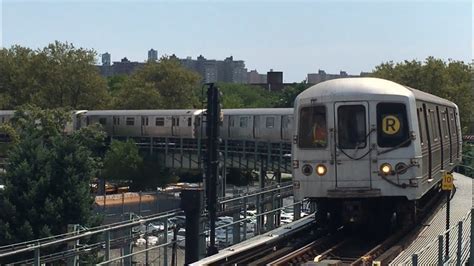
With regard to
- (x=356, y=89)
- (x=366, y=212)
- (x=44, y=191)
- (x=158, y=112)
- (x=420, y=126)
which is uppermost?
(x=356, y=89)

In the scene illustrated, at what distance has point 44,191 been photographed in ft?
86.9

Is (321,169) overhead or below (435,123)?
below

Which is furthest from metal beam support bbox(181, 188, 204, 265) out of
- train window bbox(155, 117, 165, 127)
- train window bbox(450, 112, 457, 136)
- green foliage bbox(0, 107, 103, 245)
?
train window bbox(155, 117, 165, 127)

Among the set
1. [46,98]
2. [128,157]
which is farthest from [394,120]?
[46,98]

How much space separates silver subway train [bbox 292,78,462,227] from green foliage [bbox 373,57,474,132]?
40.9 metres

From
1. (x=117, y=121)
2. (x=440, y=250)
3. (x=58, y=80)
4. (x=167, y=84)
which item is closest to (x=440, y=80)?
(x=117, y=121)

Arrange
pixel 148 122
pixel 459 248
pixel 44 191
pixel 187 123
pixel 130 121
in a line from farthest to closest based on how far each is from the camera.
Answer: pixel 130 121, pixel 148 122, pixel 187 123, pixel 44 191, pixel 459 248

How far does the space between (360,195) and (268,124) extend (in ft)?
108

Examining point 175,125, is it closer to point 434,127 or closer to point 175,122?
point 175,122

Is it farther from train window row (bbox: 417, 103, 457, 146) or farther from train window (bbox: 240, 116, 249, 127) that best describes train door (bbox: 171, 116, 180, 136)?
train window row (bbox: 417, 103, 457, 146)

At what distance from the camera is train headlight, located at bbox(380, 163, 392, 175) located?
44.7 ft

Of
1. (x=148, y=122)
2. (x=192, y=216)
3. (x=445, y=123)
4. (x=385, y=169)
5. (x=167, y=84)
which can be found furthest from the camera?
(x=167, y=84)

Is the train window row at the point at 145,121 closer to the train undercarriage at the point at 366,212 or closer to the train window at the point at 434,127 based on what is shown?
the train window at the point at 434,127

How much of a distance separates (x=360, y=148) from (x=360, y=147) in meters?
0.02
